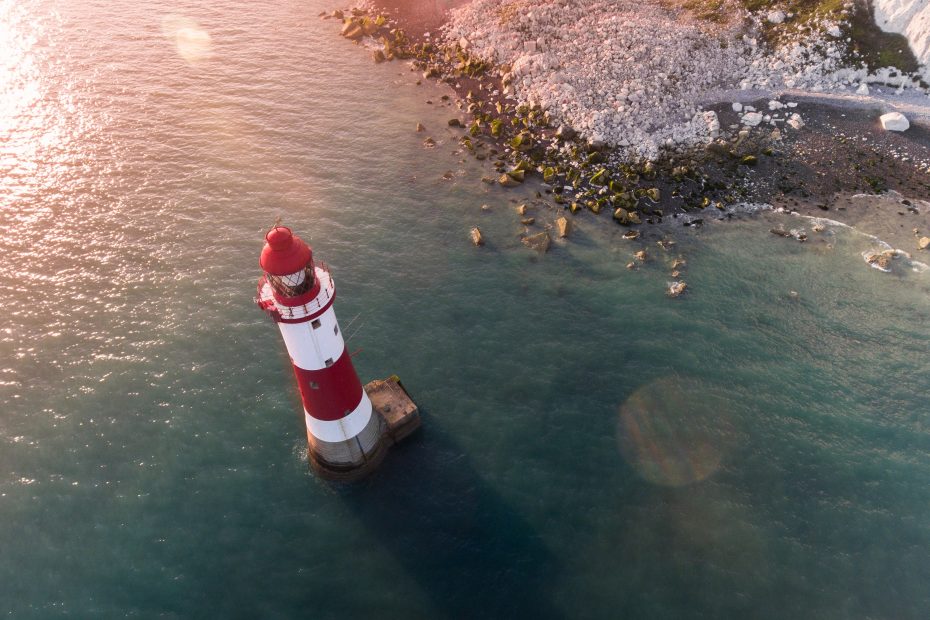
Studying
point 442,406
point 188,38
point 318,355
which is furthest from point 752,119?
point 188,38

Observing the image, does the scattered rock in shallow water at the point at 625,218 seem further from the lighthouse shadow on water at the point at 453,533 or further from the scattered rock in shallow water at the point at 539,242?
the lighthouse shadow on water at the point at 453,533

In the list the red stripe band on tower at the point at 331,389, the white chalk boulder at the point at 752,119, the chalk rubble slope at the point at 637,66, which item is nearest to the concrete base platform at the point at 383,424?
the red stripe band on tower at the point at 331,389

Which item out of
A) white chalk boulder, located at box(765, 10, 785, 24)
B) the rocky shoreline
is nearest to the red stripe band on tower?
the rocky shoreline

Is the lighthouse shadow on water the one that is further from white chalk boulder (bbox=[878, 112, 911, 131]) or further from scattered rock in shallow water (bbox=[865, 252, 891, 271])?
white chalk boulder (bbox=[878, 112, 911, 131])

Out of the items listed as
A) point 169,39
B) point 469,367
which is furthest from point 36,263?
point 169,39

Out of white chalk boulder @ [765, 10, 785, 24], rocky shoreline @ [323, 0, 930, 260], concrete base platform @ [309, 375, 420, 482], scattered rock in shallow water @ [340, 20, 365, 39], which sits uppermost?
white chalk boulder @ [765, 10, 785, 24]
